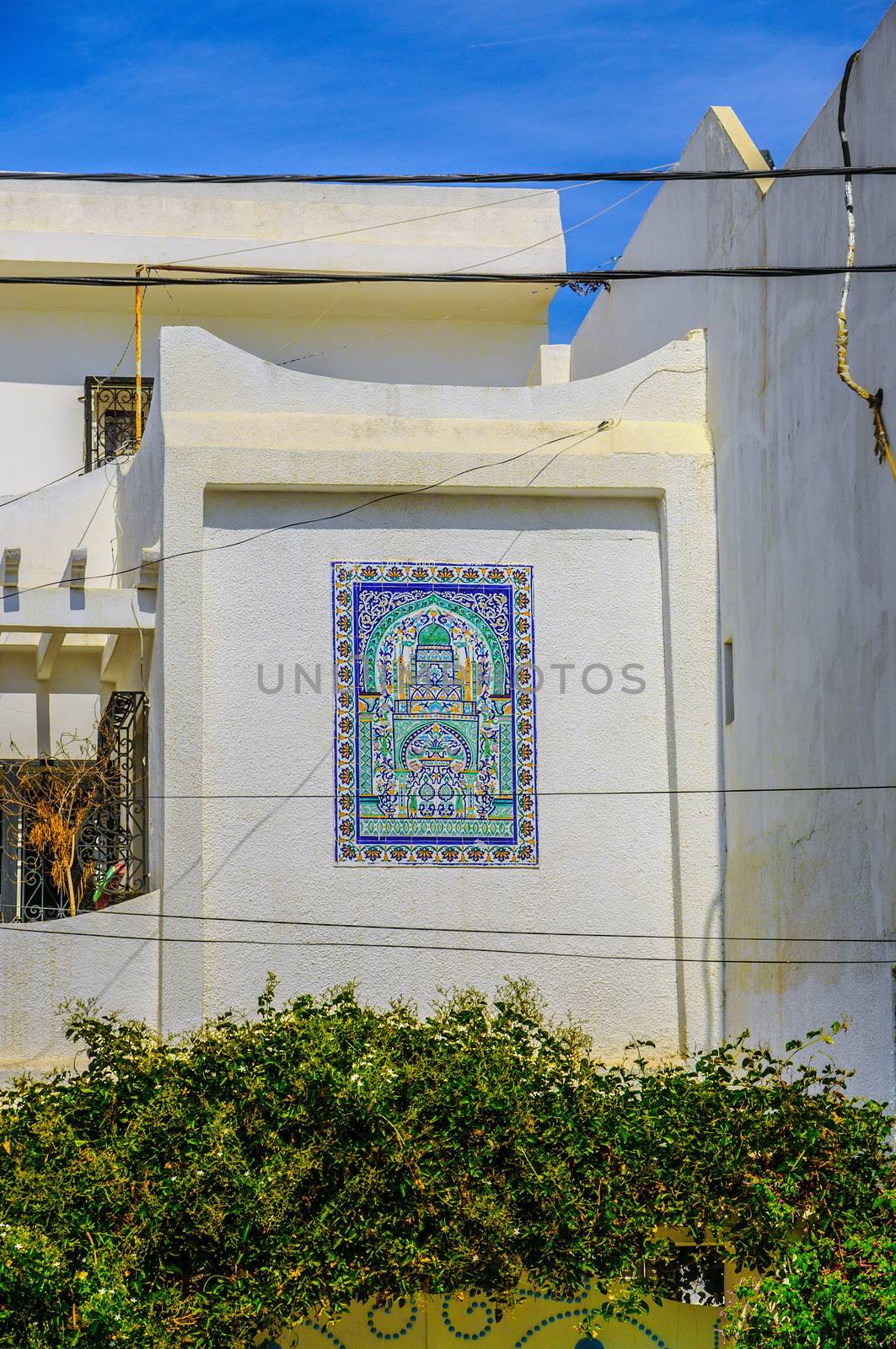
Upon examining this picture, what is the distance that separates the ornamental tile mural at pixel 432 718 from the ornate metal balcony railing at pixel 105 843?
163 centimetres

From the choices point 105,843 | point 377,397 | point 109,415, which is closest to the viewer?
point 377,397

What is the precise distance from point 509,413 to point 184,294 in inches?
181

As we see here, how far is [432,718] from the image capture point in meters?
11.2

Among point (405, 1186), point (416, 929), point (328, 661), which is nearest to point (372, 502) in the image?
point (328, 661)

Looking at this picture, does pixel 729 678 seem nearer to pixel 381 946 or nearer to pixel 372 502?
pixel 372 502

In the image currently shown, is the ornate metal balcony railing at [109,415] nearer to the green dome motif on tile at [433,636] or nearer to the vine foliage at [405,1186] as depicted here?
the green dome motif on tile at [433,636]

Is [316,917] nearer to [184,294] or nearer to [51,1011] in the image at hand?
[51,1011]

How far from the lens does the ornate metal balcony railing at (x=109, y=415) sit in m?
14.8

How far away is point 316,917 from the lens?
428 inches

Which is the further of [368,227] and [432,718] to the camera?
[368,227]

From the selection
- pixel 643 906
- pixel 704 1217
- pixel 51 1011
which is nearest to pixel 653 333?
pixel 643 906

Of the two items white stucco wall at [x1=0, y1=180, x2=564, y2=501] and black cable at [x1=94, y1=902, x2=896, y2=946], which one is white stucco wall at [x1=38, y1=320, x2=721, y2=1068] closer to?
black cable at [x1=94, y1=902, x2=896, y2=946]

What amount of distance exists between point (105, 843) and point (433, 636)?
2720mm

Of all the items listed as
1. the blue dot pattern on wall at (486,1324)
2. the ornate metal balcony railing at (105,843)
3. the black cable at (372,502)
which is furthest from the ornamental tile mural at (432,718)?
the blue dot pattern on wall at (486,1324)
